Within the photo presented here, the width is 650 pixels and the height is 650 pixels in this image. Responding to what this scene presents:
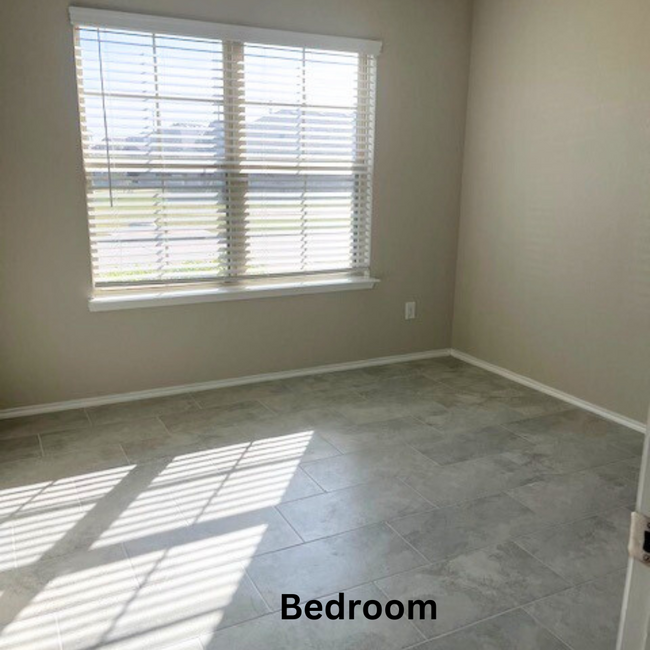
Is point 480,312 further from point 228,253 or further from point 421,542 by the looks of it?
point 421,542

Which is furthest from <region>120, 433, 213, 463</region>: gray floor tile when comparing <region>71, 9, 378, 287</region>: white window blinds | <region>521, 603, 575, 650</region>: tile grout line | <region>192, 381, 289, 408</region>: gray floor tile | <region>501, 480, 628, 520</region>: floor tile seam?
<region>521, 603, 575, 650</region>: tile grout line

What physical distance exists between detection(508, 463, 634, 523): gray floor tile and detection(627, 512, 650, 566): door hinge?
1.90m

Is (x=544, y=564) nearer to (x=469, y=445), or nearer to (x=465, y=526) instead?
(x=465, y=526)

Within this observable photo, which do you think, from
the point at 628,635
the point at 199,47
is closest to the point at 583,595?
the point at 628,635

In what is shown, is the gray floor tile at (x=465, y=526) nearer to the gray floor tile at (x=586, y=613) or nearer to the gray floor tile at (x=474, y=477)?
the gray floor tile at (x=474, y=477)

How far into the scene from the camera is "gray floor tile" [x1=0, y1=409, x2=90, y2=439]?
3.21 metres

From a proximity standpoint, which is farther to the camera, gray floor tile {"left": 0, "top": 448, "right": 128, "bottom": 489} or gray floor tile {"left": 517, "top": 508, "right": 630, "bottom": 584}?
gray floor tile {"left": 0, "top": 448, "right": 128, "bottom": 489}

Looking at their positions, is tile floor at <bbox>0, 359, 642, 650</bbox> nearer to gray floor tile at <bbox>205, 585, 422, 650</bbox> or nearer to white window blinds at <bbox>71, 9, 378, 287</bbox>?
gray floor tile at <bbox>205, 585, 422, 650</bbox>

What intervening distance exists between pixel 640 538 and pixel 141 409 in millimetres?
3152

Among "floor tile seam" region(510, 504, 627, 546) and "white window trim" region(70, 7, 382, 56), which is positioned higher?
"white window trim" region(70, 7, 382, 56)

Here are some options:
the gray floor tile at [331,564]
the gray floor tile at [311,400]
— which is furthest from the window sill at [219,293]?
the gray floor tile at [331,564]

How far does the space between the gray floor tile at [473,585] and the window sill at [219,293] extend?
6.91 ft

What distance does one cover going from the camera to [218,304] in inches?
149

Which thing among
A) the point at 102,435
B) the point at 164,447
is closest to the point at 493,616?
the point at 164,447
